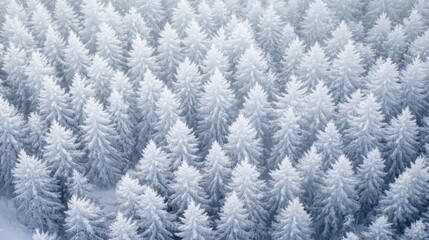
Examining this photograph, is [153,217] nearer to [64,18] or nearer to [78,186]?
[78,186]

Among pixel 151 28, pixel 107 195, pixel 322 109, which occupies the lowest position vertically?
pixel 107 195

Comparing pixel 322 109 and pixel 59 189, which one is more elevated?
pixel 322 109

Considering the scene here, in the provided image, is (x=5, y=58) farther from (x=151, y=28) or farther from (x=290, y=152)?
(x=290, y=152)

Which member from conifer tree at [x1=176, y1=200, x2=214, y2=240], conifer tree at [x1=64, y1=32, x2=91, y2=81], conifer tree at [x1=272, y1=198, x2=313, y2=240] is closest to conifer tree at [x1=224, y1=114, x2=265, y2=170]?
conifer tree at [x1=272, y1=198, x2=313, y2=240]

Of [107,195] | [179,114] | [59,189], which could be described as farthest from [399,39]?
[59,189]

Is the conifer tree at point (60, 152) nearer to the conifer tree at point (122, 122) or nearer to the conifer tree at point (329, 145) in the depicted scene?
the conifer tree at point (122, 122)

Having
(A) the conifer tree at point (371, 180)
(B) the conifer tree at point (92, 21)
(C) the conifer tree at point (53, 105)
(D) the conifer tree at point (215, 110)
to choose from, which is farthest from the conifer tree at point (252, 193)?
(B) the conifer tree at point (92, 21)

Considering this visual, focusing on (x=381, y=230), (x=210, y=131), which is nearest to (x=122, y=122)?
(x=210, y=131)
